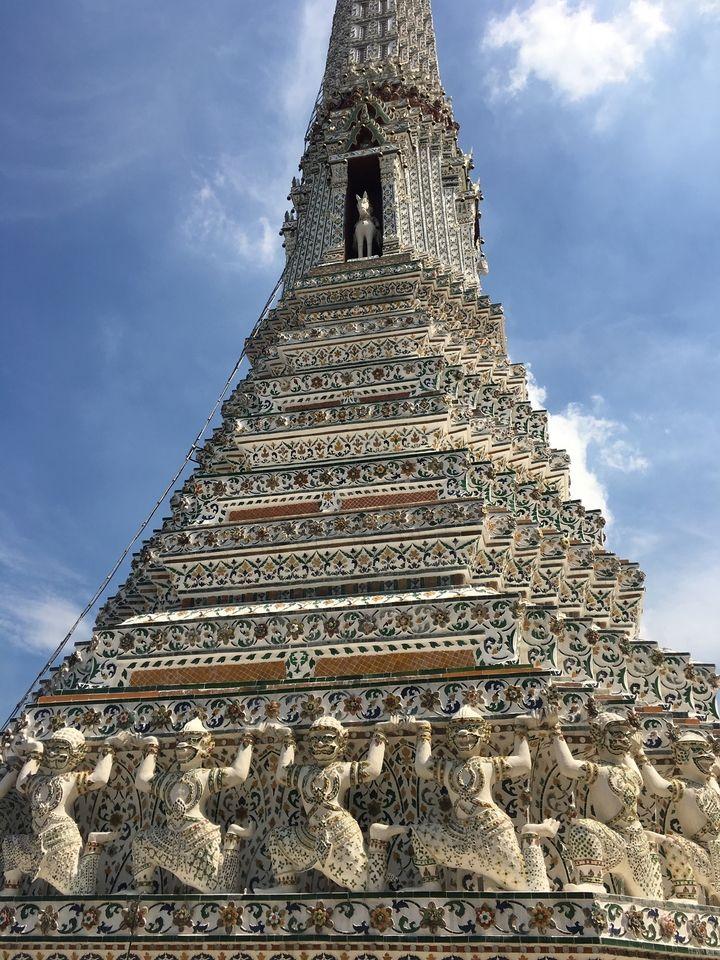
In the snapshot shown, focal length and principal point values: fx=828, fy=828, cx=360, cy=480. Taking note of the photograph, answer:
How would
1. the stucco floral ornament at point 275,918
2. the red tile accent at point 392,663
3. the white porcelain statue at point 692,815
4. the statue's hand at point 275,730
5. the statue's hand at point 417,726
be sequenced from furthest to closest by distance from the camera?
1. the red tile accent at point 392,663
2. the statue's hand at point 275,730
3. the statue's hand at point 417,726
4. the white porcelain statue at point 692,815
5. the stucco floral ornament at point 275,918

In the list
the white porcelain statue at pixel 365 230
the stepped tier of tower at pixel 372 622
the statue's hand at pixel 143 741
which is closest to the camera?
the stepped tier of tower at pixel 372 622


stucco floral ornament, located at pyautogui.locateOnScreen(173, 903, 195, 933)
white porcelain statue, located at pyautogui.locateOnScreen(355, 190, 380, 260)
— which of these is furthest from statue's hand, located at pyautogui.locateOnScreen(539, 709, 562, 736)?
white porcelain statue, located at pyautogui.locateOnScreen(355, 190, 380, 260)

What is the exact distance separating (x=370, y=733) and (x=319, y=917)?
1590 mm

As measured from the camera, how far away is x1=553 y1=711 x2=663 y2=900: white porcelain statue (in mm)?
6211

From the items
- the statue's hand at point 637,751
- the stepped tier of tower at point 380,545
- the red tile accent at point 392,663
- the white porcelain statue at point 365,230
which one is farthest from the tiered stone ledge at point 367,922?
the white porcelain statue at point 365,230

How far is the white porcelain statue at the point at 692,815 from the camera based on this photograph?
6527 mm

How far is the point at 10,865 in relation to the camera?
7070mm

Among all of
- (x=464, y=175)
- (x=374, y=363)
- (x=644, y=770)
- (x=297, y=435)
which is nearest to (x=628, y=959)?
(x=644, y=770)

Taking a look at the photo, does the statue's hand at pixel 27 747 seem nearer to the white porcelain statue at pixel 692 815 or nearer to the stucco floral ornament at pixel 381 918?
the stucco floral ornament at pixel 381 918

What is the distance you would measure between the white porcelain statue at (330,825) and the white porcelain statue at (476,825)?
0.36 metres

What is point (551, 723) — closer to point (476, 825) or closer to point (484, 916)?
point (476, 825)

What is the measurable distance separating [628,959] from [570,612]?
16.8ft

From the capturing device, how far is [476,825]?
6312 mm

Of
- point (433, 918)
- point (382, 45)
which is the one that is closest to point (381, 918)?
point (433, 918)
